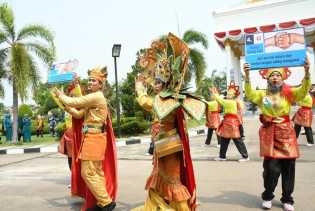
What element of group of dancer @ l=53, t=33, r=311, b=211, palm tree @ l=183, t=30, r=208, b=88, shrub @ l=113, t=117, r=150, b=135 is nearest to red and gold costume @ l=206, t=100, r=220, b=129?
shrub @ l=113, t=117, r=150, b=135

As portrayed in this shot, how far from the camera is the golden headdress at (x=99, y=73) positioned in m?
5.16

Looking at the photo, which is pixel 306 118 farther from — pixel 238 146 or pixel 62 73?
pixel 62 73

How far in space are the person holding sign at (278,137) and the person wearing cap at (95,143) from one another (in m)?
1.81

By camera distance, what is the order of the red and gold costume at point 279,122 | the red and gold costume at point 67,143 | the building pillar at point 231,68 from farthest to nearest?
the building pillar at point 231,68 → the red and gold costume at point 67,143 → the red and gold costume at point 279,122

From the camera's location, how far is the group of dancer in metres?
4.46

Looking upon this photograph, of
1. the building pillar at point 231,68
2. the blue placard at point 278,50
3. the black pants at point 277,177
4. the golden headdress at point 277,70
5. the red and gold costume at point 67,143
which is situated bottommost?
the black pants at point 277,177

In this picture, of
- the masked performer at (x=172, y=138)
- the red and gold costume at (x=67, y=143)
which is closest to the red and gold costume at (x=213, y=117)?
the red and gold costume at (x=67, y=143)

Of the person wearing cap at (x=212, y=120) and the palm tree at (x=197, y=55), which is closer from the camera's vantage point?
the person wearing cap at (x=212, y=120)

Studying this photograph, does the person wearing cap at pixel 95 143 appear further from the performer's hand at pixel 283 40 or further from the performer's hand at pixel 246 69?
the performer's hand at pixel 283 40

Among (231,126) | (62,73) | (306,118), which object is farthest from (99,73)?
(306,118)

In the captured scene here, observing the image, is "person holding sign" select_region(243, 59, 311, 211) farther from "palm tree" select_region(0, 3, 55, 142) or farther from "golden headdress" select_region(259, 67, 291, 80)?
"palm tree" select_region(0, 3, 55, 142)

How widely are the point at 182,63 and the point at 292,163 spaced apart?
1.90m

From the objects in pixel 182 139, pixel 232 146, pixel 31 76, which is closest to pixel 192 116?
pixel 182 139

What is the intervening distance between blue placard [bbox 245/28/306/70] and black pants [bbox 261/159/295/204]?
1.19 m
